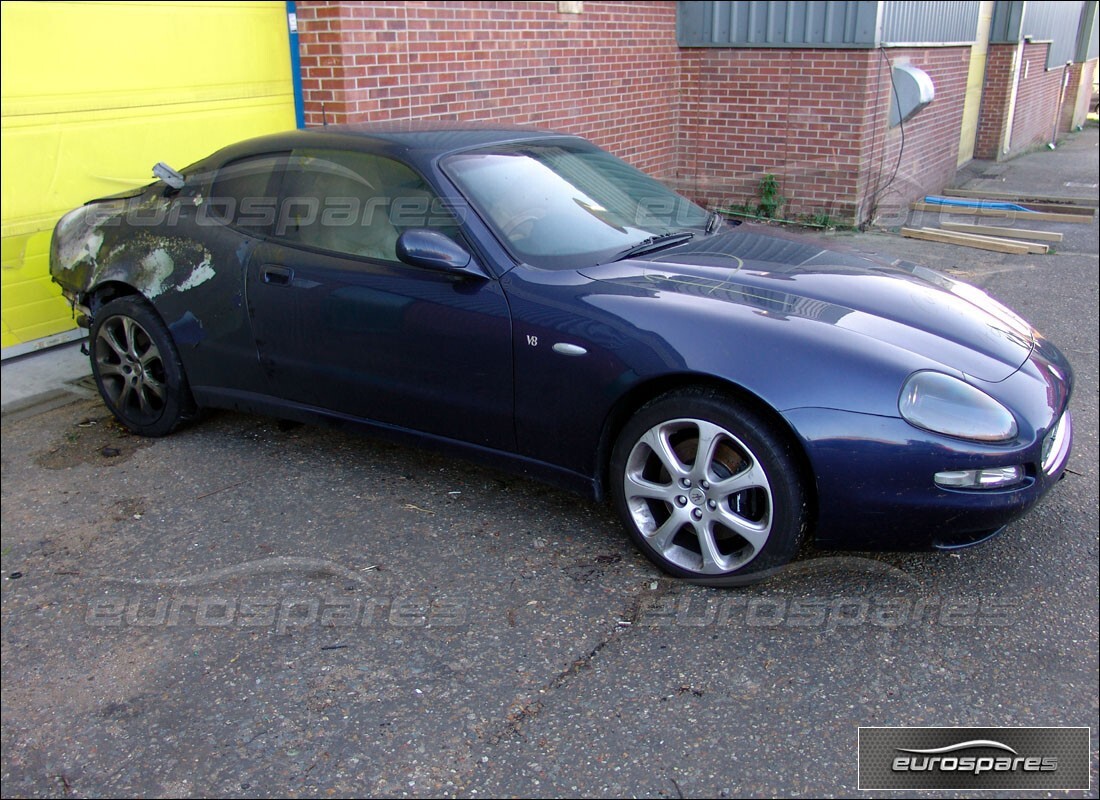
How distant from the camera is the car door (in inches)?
141

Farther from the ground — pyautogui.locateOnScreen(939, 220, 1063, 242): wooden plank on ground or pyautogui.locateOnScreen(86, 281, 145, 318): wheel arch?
pyautogui.locateOnScreen(86, 281, 145, 318): wheel arch

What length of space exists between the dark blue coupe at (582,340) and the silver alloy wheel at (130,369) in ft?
0.04

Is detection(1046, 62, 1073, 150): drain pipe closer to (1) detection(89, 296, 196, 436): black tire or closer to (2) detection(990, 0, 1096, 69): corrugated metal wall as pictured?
(2) detection(990, 0, 1096, 69): corrugated metal wall

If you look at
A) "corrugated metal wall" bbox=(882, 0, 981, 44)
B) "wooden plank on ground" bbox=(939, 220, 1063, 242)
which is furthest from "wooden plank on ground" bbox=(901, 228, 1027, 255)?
"corrugated metal wall" bbox=(882, 0, 981, 44)

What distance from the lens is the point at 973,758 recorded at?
2.53 m

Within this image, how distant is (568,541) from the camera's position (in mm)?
3650

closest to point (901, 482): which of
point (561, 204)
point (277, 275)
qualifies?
point (561, 204)

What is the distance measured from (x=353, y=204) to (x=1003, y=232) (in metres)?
7.91

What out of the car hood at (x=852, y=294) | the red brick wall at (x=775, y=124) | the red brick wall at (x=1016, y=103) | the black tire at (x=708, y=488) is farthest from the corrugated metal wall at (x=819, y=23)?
the black tire at (x=708, y=488)

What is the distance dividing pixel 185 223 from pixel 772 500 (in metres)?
3.01

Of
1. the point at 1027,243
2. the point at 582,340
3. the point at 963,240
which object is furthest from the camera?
the point at 963,240

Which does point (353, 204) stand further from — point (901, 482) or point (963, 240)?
point (963, 240)

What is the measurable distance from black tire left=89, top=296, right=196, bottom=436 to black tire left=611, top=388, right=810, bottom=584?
7.62 ft

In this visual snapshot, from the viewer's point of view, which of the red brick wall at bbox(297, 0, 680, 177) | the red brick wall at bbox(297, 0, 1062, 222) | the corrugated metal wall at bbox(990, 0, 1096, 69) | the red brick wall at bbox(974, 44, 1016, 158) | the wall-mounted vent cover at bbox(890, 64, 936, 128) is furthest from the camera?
the red brick wall at bbox(974, 44, 1016, 158)
